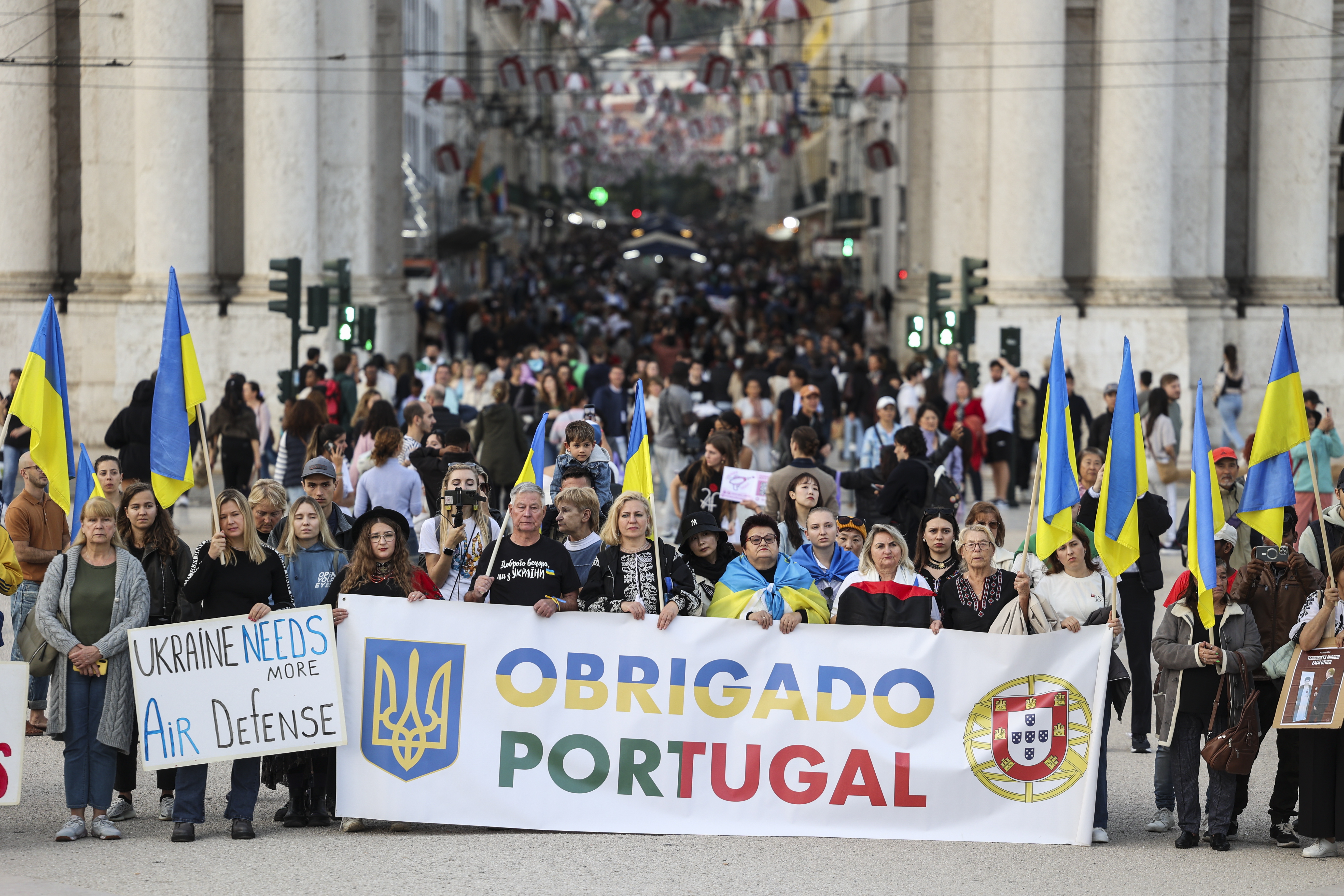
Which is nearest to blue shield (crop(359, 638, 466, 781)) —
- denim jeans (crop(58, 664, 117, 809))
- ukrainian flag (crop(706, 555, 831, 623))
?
denim jeans (crop(58, 664, 117, 809))

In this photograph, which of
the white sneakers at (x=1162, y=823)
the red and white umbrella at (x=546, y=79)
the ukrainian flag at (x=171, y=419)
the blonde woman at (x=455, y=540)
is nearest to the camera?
the white sneakers at (x=1162, y=823)

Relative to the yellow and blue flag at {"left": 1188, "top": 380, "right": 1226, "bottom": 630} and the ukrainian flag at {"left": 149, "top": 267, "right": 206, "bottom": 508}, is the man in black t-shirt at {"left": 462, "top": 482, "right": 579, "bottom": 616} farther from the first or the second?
the yellow and blue flag at {"left": 1188, "top": 380, "right": 1226, "bottom": 630}

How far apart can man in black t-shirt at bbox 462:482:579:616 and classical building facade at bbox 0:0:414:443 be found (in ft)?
58.4

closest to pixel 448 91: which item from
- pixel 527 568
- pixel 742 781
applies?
pixel 527 568

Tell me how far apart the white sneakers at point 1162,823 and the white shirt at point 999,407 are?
13.2m

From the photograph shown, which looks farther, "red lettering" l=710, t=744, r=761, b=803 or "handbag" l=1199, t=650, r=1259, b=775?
"red lettering" l=710, t=744, r=761, b=803

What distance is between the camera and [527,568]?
9805mm

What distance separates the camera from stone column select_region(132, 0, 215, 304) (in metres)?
26.8

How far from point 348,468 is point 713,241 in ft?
370

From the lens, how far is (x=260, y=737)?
9211 mm

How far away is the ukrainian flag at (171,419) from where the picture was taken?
33.7ft

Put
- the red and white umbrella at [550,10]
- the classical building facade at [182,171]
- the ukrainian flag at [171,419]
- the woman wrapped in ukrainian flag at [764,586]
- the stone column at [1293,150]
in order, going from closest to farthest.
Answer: the woman wrapped in ukrainian flag at [764,586]
the ukrainian flag at [171,419]
the classical building facade at [182,171]
the stone column at [1293,150]
the red and white umbrella at [550,10]

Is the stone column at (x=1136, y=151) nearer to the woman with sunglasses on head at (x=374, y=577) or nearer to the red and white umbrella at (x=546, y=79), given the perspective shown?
the red and white umbrella at (x=546, y=79)

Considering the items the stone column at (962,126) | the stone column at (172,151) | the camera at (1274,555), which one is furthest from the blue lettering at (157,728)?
the stone column at (962,126)
